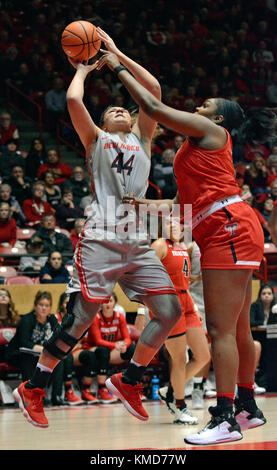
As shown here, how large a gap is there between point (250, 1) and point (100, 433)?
1668 centimetres

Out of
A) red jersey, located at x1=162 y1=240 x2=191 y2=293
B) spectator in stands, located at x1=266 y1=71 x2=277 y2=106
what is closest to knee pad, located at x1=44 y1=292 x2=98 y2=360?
red jersey, located at x1=162 y1=240 x2=191 y2=293

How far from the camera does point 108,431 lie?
6781mm

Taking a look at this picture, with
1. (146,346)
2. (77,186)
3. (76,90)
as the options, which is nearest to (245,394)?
(146,346)

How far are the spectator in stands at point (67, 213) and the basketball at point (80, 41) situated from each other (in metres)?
7.35

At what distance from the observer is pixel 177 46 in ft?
62.6

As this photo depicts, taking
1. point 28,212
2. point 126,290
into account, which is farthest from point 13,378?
point 126,290

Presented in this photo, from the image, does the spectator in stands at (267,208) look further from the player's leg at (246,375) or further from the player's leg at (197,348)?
the player's leg at (246,375)

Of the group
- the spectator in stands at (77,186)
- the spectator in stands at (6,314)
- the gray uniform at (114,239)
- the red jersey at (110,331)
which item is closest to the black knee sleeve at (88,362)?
the red jersey at (110,331)

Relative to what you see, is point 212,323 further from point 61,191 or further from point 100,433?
point 61,191

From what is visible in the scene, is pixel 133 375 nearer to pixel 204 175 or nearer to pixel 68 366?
pixel 204 175

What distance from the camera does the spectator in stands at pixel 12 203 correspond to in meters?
12.2

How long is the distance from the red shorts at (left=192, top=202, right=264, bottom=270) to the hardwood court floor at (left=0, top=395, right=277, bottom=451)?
3.89ft

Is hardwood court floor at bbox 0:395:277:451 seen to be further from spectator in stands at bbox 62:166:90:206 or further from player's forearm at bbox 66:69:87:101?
spectator in stands at bbox 62:166:90:206

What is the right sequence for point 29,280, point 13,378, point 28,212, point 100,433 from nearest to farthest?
point 100,433 → point 13,378 → point 29,280 → point 28,212
